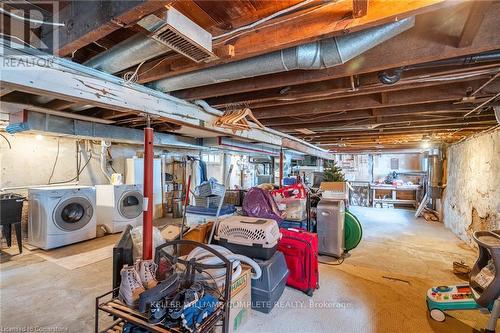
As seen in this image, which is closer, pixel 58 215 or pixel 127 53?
pixel 127 53

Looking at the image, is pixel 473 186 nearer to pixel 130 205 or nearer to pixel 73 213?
pixel 130 205

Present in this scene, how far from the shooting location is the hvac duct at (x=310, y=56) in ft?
4.09

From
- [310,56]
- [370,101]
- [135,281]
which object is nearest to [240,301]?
[135,281]

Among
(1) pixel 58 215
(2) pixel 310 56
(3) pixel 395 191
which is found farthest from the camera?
(3) pixel 395 191

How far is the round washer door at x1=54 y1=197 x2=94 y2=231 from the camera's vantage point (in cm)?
376

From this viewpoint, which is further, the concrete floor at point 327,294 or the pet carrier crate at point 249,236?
the pet carrier crate at point 249,236

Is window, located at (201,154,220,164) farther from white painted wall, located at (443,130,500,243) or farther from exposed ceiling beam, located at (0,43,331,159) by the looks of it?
white painted wall, located at (443,130,500,243)

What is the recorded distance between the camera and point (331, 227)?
11.7 feet

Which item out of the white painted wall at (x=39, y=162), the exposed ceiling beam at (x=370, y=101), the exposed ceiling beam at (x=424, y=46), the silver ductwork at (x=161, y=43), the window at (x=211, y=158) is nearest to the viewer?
the silver ductwork at (x=161, y=43)

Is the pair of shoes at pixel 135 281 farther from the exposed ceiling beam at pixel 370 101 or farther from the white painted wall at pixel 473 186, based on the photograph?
the white painted wall at pixel 473 186

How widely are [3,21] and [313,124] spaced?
10.7ft

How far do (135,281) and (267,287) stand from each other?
1.13 metres

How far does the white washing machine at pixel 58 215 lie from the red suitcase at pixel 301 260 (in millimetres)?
3466

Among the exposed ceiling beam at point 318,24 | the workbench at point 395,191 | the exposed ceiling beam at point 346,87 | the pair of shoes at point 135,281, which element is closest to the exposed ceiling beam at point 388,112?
the exposed ceiling beam at point 346,87
